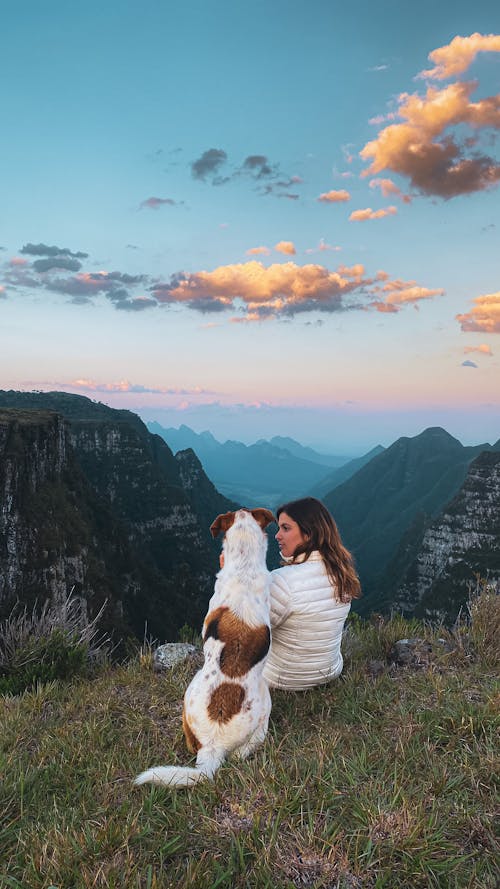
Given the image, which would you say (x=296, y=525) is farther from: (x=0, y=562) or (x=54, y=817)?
(x=0, y=562)

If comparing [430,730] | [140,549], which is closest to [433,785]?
[430,730]

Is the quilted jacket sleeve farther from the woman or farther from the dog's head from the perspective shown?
the dog's head

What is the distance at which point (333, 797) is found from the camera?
9.84 feet

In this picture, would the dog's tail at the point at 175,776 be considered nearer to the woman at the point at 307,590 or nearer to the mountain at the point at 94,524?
the woman at the point at 307,590

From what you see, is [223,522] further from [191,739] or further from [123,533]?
[123,533]

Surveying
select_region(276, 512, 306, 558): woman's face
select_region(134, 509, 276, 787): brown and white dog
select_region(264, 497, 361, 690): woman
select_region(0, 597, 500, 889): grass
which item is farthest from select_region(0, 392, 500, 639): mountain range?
select_region(134, 509, 276, 787): brown and white dog

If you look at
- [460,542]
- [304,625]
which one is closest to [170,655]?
[304,625]

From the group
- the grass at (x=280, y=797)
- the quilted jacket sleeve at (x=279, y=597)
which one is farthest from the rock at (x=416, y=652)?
the quilted jacket sleeve at (x=279, y=597)

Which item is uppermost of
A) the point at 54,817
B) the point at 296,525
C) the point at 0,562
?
the point at 296,525

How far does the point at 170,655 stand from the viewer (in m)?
6.37

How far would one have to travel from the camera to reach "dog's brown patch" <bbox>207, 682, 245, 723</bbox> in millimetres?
3611

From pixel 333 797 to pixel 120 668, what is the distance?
13.9 feet

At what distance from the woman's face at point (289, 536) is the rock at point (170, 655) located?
2.62 meters

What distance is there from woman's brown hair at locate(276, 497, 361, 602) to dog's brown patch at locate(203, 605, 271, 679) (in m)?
1.01
